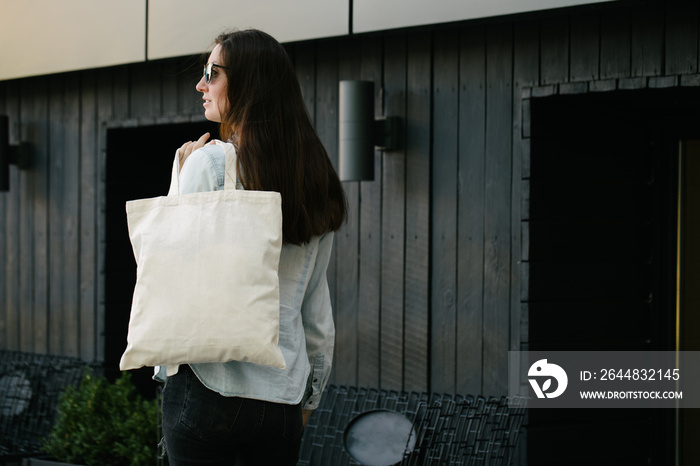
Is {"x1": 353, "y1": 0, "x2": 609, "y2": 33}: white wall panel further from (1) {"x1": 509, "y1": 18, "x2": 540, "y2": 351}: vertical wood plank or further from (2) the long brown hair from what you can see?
(2) the long brown hair

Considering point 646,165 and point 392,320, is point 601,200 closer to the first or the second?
point 646,165

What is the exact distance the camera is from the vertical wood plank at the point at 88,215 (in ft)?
23.5

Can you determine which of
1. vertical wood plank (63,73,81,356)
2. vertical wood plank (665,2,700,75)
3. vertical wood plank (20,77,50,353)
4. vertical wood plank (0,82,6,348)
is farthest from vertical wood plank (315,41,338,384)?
vertical wood plank (0,82,6,348)

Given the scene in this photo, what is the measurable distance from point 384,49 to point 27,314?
3.92 m

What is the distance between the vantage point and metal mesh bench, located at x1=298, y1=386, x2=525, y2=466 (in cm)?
484

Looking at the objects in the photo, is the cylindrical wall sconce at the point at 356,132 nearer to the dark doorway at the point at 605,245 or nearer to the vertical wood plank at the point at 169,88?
the dark doorway at the point at 605,245

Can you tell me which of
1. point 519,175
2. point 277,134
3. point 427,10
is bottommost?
point 277,134

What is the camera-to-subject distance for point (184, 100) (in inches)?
260

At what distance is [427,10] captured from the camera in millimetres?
5188

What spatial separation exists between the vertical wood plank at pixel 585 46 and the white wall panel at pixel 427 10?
0.86 feet

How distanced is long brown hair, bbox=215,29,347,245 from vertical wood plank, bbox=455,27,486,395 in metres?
3.16

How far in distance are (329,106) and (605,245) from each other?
6.27 feet

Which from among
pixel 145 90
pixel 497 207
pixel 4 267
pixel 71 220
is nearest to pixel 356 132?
pixel 497 207

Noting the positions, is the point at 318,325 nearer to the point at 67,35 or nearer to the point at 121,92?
the point at 121,92
